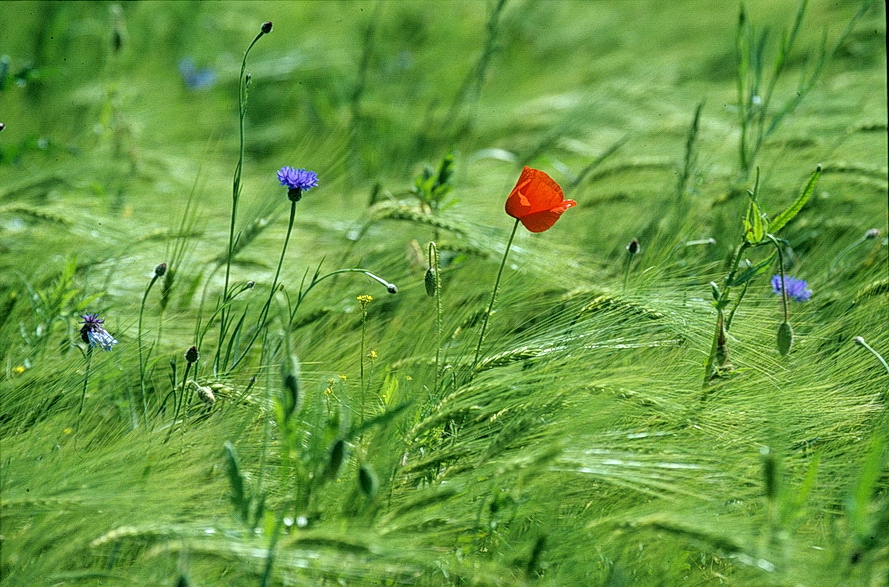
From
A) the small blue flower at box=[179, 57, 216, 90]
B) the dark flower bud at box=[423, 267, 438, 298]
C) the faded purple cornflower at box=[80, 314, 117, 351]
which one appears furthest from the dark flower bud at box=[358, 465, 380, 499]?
the small blue flower at box=[179, 57, 216, 90]

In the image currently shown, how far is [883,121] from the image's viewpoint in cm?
200

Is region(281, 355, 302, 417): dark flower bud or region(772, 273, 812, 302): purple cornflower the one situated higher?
region(772, 273, 812, 302): purple cornflower

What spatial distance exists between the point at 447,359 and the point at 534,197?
0.29 meters

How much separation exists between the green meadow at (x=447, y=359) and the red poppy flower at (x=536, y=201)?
0.16 m

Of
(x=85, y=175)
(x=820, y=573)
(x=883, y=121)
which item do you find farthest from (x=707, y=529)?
(x=85, y=175)

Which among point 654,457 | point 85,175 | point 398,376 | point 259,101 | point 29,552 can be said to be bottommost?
point 29,552

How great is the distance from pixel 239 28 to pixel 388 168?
3.37 ft

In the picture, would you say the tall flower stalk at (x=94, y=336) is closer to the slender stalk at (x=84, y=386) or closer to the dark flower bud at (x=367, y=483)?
the slender stalk at (x=84, y=386)

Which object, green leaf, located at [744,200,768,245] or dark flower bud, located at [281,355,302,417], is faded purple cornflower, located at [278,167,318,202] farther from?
green leaf, located at [744,200,768,245]

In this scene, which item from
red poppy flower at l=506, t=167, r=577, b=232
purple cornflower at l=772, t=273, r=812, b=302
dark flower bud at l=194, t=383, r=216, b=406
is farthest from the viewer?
purple cornflower at l=772, t=273, r=812, b=302

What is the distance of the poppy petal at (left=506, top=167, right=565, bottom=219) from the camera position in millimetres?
1266

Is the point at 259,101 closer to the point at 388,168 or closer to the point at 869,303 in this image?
the point at 388,168

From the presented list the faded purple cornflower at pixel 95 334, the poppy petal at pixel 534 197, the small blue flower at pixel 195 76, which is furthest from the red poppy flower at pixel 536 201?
the small blue flower at pixel 195 76

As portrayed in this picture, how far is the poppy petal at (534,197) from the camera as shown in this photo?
1.27 m
